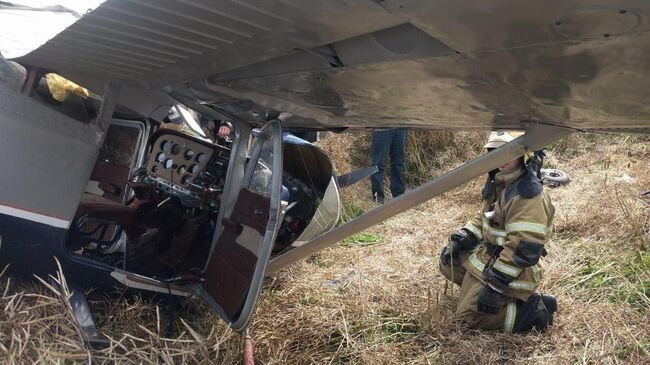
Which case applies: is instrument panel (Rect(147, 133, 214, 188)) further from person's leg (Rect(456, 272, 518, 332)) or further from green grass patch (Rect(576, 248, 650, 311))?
green grass patch (Rect(576, 248, 650, 311))

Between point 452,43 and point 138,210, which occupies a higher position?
point 452,43

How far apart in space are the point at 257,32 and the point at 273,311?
213 cm

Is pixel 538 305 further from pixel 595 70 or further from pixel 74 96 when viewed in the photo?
pixel 74 96

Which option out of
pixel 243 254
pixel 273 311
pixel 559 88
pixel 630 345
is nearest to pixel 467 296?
pixel 630 345

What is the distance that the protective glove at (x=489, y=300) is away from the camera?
3.32m

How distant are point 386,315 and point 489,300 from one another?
70 centimetres

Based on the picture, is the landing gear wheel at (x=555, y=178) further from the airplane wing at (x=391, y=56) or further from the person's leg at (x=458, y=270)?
the airplane wing at (x=391, y=56)

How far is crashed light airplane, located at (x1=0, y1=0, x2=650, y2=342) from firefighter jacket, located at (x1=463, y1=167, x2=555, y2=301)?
73 centimetres

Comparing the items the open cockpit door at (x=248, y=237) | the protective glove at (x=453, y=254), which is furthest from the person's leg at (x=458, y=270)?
the open cockpit door at (x=248, y=237)

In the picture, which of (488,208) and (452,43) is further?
(488,208)

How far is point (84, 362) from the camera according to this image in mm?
2408

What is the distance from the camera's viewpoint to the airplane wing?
1.37 m

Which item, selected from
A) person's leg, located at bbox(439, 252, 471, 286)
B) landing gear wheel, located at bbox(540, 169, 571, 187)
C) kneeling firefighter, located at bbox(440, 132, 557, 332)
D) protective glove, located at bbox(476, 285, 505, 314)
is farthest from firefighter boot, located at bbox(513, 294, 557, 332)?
landing gear wheel, located at bbox(540, 169, 571, 187)

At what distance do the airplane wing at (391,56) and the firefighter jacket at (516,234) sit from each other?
91cm
